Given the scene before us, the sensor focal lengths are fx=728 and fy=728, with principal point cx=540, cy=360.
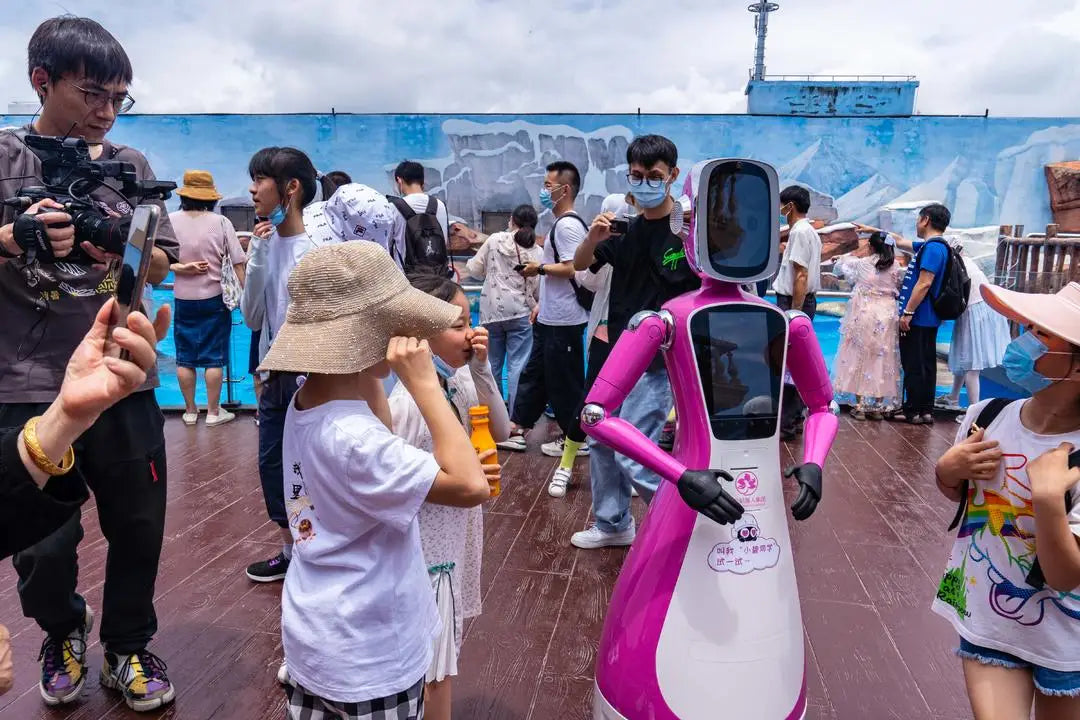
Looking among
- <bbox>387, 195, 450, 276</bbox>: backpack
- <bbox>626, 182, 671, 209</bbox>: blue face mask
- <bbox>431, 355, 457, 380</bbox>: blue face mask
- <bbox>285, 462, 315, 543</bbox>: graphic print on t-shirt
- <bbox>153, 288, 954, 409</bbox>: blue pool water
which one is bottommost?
<bbox>153, 288, 954, 409</bbox>: blue pool water

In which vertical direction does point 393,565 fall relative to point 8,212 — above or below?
below

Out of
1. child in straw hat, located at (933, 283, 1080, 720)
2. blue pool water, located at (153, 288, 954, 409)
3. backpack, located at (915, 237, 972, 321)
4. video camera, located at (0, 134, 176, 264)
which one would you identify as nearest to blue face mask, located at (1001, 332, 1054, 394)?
child in straw hat, located at (933, 283, 1080, 720)

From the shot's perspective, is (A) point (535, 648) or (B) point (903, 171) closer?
(A) point (535, 648)

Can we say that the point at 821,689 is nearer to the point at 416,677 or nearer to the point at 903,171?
the point at 416,677

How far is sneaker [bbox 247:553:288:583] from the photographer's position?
122 inches

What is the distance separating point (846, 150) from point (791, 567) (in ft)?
28.3

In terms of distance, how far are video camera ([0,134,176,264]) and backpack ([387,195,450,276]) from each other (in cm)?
207

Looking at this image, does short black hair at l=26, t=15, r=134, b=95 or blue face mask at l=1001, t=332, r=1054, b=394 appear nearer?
blue face mask at l=1001, t=332, r=1054, b=394

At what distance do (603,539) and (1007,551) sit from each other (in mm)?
2049

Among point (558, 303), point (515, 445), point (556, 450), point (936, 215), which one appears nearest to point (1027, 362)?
point (558, 303)

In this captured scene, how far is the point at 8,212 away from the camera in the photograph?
188 centimetres

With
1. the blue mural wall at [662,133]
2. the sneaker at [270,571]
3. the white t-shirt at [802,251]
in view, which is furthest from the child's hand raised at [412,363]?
the blue mural wall at [662,133]

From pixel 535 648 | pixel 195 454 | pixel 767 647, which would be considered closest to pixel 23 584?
pixel 535 648

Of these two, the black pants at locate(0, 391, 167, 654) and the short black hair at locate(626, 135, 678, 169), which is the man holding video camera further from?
the short black hair at locate(626, 135, 678, 169)
